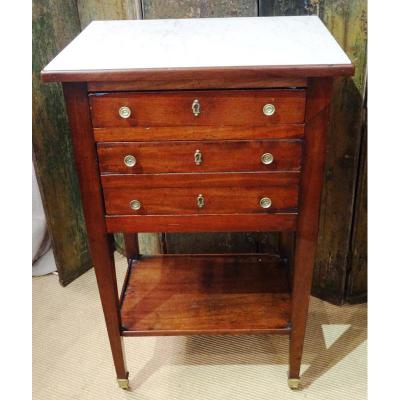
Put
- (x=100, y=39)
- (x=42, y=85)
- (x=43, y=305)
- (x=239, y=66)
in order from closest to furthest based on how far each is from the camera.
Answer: (x=239, y=66)
(x=100, y=39)
(x=42, y=85)
(x=43, y=305)

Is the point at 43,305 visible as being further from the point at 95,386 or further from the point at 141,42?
the point at 141,42

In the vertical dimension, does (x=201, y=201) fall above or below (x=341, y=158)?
above

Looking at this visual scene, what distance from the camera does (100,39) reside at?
1.24m

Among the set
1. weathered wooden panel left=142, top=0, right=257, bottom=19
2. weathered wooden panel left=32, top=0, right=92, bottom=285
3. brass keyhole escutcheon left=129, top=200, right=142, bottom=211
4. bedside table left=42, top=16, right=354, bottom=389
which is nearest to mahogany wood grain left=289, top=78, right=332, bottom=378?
bedside table left=42, top=16, right=354, bottom=389

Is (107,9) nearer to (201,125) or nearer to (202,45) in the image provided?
(202,45)

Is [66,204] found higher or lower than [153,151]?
lower

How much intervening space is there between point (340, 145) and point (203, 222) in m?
0.61

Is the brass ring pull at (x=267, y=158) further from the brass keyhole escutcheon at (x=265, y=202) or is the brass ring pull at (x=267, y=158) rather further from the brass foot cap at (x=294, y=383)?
the brass foot cap at (x=294, y=383)

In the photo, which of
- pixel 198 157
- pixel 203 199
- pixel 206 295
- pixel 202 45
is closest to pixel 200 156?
pixel 198 157

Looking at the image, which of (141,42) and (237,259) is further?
(237,259)

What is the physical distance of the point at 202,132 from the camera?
1113 mm

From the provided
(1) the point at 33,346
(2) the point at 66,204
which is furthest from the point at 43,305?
(2) the point at 66,204

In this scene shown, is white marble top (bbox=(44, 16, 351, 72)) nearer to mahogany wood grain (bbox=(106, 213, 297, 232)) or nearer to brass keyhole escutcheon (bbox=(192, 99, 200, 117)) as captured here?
brass keyhole escutcheon (bbox=(192, 99, 200, 117))

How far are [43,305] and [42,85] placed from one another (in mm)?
800
